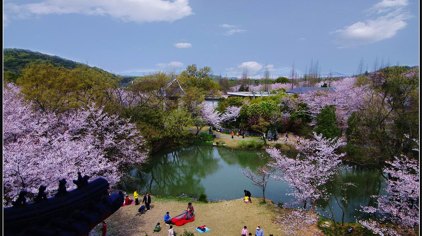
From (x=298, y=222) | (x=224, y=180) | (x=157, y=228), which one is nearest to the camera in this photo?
(x=298, y=222)

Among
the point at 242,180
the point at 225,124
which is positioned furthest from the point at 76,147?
the point at 225,124

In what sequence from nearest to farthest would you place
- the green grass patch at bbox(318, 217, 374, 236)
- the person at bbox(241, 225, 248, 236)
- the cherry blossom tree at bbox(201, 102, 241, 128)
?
1. the person at bbox(241, 225, 248, 236)
2. the green grass patch at bbox(318, 217, 374, 236)
3. the cherry blossom tree at bbox(201, 102, 241, 128)

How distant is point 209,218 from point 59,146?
7.29 meters

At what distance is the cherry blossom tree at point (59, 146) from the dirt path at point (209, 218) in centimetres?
196

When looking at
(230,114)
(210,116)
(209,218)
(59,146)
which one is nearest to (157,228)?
(209,218)

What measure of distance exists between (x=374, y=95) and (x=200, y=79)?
3219cm

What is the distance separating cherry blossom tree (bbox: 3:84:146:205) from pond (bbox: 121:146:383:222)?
3362mm

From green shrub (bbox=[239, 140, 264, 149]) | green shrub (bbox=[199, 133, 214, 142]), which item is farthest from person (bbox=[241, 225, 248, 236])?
green shrub (bbox=[199, 133, 214, 142])

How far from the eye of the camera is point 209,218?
14469 mm

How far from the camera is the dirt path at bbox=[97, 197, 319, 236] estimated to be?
13.3 metres

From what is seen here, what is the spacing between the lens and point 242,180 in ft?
69.5

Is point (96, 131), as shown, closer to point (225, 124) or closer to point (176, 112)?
point (176, 112)

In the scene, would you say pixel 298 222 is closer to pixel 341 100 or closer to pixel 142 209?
pixel 142 209

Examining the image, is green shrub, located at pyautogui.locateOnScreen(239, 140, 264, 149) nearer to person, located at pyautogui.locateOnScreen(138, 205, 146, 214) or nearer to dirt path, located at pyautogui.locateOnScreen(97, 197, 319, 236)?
dirt path, located at pyautogui.locateOnScreen(97, 197, 319, 236)
